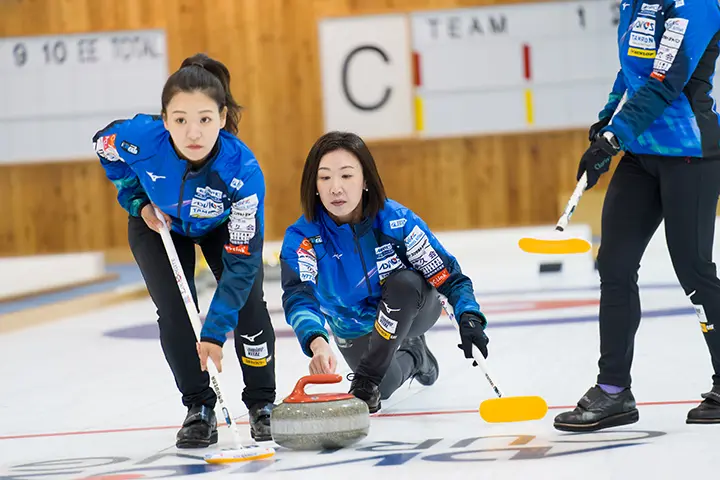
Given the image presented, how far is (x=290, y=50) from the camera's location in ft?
31.9

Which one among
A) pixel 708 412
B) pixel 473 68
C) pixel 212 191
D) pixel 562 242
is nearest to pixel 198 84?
pixel 212 191

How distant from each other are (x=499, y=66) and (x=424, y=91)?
0.67 meters

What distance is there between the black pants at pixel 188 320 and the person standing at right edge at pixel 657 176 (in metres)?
0.72

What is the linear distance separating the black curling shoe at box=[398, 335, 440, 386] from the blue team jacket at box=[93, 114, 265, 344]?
2.36 feet

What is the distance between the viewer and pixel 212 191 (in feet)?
8.01

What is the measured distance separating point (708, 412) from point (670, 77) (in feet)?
2.35

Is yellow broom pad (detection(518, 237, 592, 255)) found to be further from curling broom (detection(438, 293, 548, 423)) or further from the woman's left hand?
the woman's left hand

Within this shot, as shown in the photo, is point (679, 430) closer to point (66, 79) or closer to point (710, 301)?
point (710, 301)

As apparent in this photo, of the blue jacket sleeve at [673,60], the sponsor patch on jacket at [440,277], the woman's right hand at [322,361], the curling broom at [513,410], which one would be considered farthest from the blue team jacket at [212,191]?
the blue jacket sleeve at [673,60]

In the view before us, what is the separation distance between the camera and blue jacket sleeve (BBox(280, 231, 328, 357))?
8.52 ft

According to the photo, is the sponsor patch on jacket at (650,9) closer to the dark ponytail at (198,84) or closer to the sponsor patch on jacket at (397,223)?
the sponsor patch on jacket at (397,223)

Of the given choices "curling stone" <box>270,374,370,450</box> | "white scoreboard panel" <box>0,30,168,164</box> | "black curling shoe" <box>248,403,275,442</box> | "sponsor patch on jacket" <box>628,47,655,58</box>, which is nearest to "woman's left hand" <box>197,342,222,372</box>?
"curling stone" <box>270,374,370,450</box>

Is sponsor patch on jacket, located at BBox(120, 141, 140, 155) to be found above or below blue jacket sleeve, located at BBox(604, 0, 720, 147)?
below

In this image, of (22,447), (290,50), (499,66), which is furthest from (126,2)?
(22,447)
